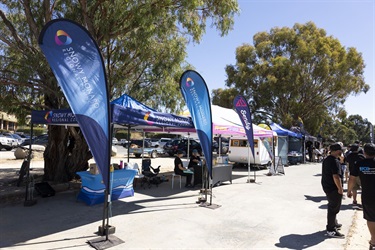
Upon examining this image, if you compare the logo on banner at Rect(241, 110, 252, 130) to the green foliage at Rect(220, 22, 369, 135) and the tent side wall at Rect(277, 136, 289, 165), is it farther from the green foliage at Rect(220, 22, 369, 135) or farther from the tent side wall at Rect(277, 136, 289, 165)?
the green foliage at Rect(220, 22, 369, 135)

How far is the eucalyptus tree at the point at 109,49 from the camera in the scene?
27.8 ft

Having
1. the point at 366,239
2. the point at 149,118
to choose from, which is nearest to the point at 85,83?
the point at 149,118

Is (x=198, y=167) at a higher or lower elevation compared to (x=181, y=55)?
lower

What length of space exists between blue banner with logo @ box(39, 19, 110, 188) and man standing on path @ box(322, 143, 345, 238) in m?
4.13

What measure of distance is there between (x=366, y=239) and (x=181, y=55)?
849cm

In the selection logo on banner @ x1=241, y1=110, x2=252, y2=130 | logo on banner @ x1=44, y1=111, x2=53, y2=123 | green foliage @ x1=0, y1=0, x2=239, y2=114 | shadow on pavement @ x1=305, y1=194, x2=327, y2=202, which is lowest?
shadow on pavement @ x1=305, y1=194, x2=327, y2=202

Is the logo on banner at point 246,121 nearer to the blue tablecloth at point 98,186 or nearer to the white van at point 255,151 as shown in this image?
the blue tablecloth at point 98,186

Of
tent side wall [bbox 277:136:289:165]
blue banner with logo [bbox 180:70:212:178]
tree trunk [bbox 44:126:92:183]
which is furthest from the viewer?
tent side wall [bbox 277:136:289:165]

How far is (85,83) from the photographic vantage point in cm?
483

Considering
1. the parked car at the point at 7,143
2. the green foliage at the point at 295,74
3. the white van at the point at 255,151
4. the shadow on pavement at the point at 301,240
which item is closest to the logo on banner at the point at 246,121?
the shadow on pavement at the point at 301,240

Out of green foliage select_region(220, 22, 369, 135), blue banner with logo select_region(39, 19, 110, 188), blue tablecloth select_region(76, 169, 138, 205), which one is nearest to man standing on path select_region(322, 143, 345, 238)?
blue banner with logo select_region(39, 19, 110, 188)

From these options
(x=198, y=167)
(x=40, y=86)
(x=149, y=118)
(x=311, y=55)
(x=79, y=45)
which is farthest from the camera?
(x=311, y=55)

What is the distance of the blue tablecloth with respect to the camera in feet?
24.8

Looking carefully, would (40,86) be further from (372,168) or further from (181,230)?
(372,168)
